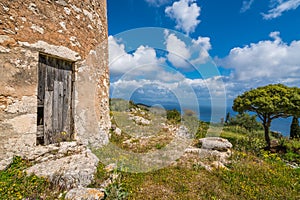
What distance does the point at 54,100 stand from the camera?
4336mm

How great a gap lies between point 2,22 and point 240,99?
12674 millimetres

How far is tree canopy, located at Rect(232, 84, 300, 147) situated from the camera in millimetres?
9438

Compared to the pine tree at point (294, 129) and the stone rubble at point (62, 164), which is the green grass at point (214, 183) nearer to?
the stone rubble at point (62, 164)

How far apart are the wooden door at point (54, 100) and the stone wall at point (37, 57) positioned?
215mm

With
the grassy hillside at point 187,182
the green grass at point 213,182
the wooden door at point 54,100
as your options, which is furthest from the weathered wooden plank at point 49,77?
the green grass at point 213,182

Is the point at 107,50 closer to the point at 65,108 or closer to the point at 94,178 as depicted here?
the point at 65,108

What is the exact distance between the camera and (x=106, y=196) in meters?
2.96

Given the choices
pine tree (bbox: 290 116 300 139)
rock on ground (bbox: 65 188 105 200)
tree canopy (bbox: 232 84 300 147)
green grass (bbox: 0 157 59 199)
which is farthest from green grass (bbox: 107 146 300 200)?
pine tree (bbox: 290 116 300 139)

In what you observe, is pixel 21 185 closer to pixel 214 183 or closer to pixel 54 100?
pixel 54 100

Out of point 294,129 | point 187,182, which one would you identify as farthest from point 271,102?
point 187,182

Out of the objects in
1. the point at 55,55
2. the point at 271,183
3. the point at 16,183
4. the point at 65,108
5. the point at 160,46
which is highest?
the point at 160,46


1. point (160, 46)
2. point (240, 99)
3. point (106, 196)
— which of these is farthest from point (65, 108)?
point (240, 99)

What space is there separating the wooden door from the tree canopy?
419 inches

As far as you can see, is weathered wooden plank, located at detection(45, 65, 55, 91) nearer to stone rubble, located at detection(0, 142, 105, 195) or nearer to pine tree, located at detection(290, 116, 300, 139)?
stone rubble, located at detection(0, 142, 105, 195)
